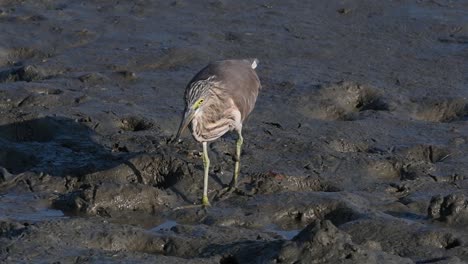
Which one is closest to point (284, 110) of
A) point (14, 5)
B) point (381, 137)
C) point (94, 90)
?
point (381, 137)

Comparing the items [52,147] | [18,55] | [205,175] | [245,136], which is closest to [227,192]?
[205,175]

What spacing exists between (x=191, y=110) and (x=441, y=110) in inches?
133

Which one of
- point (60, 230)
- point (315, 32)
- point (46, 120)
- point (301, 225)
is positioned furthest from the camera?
point (315, 32)

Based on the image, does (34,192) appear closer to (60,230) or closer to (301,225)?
(60,230)

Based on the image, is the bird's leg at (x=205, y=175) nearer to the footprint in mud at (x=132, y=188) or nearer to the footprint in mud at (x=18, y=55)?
the footprint in mud at (x=132, y=188)

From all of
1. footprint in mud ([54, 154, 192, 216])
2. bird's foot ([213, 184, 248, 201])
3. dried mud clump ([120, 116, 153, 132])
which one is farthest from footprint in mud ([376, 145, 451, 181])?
dried mud clump ([120, 116, 153, 132])

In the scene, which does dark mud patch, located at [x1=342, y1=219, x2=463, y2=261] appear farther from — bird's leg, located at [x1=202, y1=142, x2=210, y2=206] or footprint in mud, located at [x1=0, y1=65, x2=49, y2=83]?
footprint in mud, located at [x1=0, y1=65, x2=49, y2=83]

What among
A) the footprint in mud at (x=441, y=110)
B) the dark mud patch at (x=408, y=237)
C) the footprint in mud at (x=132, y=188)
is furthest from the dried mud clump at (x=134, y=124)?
the dark mud patch at (x=408, y=237)

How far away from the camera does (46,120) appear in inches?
414

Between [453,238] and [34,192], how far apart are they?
136 inches

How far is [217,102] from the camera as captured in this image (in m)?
9.23

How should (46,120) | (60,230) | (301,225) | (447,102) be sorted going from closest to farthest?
1. (60,230)
2. (301,225)
3. (46,120)
4. (447,102)

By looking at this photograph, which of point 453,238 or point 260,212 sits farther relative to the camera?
point 260,212

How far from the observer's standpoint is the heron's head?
882 cm
